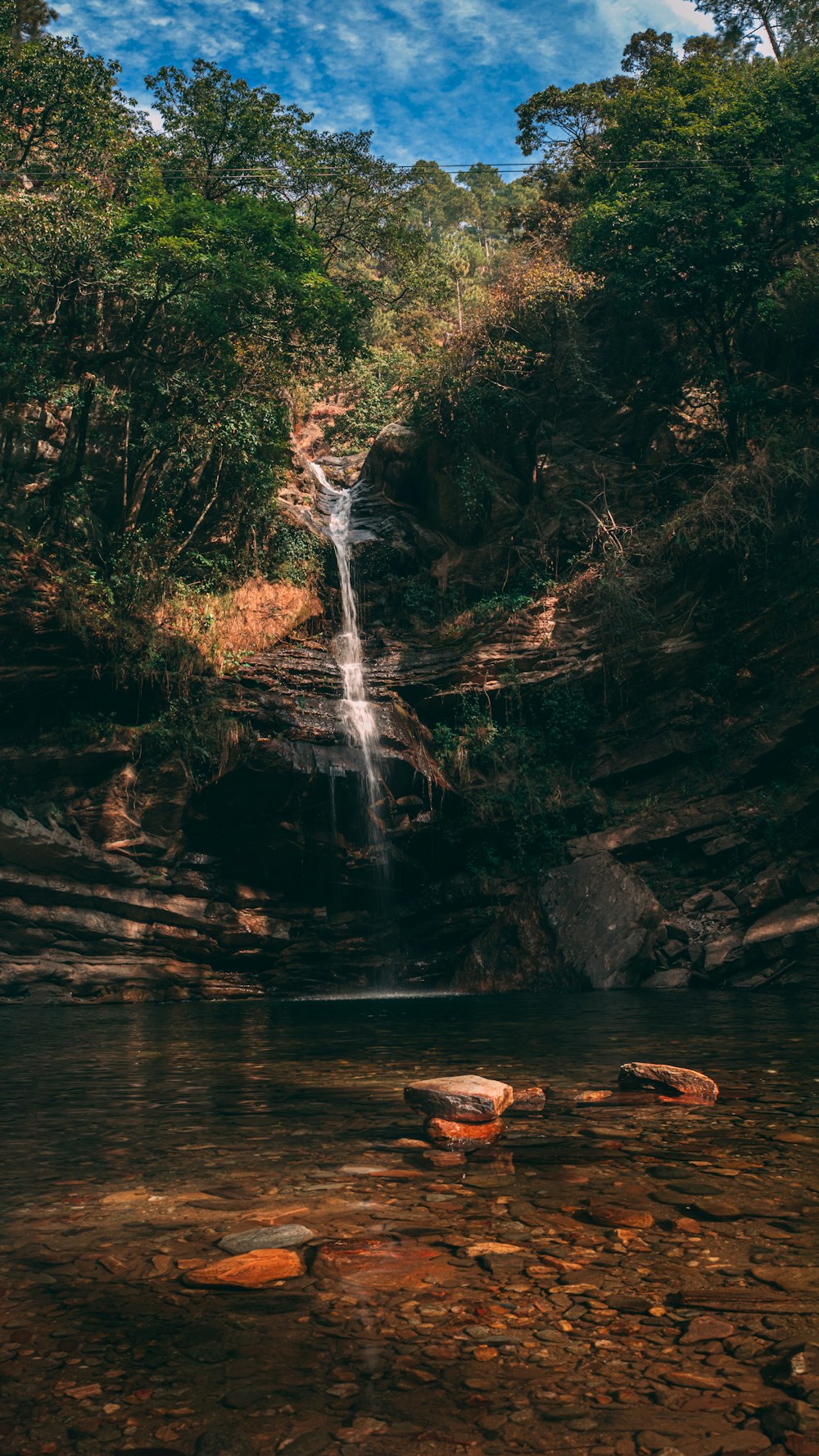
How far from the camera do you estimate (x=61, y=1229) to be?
12.3 ft

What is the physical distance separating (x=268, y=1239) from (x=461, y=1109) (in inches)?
84.8

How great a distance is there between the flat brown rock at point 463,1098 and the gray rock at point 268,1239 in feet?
6.37

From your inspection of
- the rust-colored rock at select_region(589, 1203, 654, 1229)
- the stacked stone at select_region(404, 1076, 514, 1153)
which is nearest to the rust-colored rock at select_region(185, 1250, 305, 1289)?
the rust-colored rock at select_region(589, 1203, 654, 1229)

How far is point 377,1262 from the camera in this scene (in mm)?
3316

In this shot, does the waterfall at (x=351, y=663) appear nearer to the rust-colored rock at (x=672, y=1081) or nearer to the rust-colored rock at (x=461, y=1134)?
the rust-colored rock at (x=672, y=1081)

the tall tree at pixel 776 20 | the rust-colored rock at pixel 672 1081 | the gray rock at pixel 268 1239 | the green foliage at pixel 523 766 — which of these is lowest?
the rust-colored rock at pixel 672 1081

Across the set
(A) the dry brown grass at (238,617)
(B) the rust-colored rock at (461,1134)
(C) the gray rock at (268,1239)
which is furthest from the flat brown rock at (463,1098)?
(A) the dry brown grass at (238,617)

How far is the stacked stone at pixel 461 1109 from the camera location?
511 cm

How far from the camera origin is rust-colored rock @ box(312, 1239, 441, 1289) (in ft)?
10.4

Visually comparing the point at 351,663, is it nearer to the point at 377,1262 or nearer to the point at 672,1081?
the point at 672,1081

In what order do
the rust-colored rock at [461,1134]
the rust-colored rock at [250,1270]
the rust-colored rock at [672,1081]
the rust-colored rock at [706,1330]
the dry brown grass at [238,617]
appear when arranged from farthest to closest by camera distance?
the dry brown grass at [238,617] → the rust-colored rock at [672,1081] → the rust-colored rock at [461,1134] → the rust-colored rock at [250,1270] → the rust-colored rock at [706,1330]

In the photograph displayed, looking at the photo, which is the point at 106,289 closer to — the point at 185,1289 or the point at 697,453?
the point at 697,453

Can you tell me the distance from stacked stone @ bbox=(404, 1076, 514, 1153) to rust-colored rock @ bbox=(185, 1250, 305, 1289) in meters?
1.76

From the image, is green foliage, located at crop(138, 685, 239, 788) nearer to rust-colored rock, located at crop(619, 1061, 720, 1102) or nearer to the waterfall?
the waterfall
